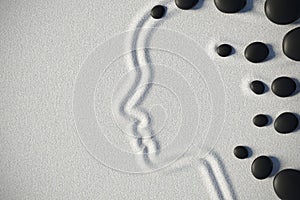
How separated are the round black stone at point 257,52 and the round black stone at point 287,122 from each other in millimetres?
67

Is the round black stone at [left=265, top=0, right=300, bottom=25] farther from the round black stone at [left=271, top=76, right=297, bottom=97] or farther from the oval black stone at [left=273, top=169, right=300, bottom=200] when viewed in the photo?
the oval black stone at [left=273, top=169, right=300, bottom=200]

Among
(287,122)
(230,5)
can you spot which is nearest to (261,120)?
(287,122)

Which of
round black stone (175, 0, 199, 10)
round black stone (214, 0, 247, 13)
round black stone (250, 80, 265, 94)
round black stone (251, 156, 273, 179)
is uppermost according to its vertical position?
round black stone (175, 0, 199, 10)

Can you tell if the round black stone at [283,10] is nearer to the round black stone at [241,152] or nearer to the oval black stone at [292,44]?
the oval black stone at [292,44]

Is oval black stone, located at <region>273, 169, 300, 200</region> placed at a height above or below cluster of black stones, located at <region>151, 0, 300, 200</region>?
below

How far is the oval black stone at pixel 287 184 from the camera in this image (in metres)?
0.45

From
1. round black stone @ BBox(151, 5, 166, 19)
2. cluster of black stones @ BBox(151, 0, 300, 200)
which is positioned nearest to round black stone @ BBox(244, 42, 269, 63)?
cluster of black stones @ BBox(151, 0, 300, 200)

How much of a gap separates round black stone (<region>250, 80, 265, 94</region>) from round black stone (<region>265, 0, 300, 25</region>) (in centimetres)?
7

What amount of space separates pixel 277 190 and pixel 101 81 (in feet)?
0.77

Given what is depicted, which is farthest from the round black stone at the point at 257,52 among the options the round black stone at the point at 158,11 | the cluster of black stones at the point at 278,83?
the round black stone at the point at 158,11

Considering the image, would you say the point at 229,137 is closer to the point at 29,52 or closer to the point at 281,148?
the point at 281,148

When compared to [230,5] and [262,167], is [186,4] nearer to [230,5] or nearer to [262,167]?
[230,5]

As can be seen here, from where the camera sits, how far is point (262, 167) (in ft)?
1.51

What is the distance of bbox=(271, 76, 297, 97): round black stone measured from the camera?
0.45 metres
